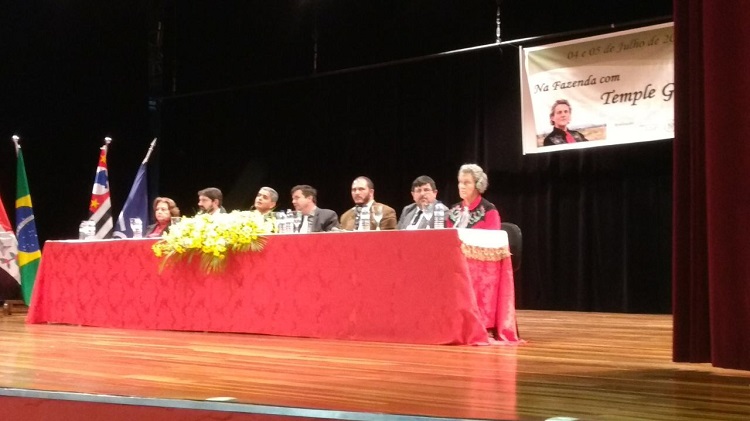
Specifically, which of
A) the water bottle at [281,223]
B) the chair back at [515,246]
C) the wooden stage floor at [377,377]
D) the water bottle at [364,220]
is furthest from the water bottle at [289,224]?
the chair back at [515,246]

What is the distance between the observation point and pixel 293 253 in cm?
407

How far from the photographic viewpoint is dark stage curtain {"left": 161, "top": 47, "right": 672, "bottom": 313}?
6.62 meters

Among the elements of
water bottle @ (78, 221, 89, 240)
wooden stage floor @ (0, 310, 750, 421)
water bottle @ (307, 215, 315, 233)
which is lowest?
wooden stage floor @ (0, 310, 750, 421)

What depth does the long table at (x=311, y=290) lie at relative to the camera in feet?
11.9

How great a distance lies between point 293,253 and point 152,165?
5300 mm

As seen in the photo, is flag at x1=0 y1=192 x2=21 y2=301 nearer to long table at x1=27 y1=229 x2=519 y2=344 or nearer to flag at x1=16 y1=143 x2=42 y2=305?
flag at x1=16 y1=143 x2=42 y2=305

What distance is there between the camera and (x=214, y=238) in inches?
168

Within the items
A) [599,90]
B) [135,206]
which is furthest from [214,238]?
[599,90]

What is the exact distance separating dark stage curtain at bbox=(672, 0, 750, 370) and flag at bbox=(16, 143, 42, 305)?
5.27 m

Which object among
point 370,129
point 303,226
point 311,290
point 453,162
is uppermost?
point 370,129

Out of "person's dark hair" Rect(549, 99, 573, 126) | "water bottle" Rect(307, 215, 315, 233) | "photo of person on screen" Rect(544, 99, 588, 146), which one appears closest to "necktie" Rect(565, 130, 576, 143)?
"photo of person on screen" Rect(544, 99, 588, 146)

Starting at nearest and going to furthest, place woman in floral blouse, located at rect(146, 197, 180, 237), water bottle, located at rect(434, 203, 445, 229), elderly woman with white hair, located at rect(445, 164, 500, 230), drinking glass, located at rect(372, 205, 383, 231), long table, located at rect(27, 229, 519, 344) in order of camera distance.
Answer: long table, located at rect(27, 229, 519, 344) → water bottle, located at rect(434, 203, 445, 229) → elderly woman with white hair, located at rect(445, 164, 500, 230) → drinking glass, located at rect(372, 205, 383, 231) → woman in floral blouse, located at rect(146, 197, 180, 237)

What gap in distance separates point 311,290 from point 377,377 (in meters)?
1.63

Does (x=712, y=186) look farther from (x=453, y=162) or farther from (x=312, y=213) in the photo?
(x=453, y=162)
